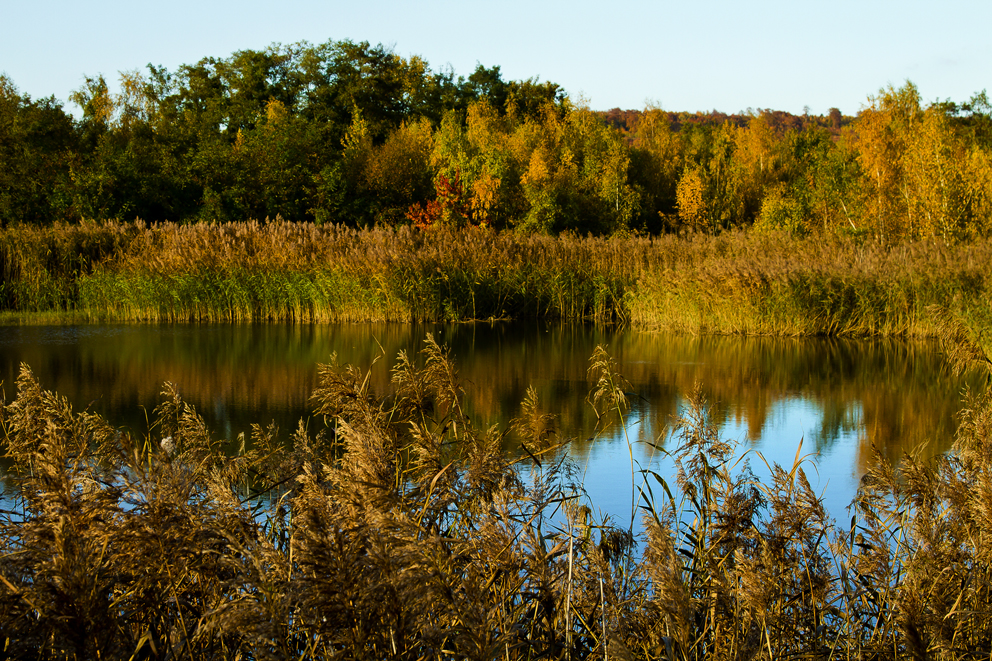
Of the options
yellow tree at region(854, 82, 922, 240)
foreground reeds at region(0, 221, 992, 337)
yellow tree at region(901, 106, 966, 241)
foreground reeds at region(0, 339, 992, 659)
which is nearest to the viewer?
foreground reeds at region(0, 339, 992, 659)

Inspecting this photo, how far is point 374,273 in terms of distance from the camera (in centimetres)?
1611

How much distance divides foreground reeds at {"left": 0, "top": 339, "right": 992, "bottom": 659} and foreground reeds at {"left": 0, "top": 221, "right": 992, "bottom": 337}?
38.4 ft

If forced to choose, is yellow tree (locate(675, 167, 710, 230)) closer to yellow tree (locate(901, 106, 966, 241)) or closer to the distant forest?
the distant forest

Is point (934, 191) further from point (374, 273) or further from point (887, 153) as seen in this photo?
point (374, 273)

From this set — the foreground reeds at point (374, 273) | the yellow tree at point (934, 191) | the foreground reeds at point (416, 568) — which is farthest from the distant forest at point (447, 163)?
the foreground reeds at point (416, 568)

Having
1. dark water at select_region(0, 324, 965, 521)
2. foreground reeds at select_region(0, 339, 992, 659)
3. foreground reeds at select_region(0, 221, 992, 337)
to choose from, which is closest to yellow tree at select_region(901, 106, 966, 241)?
foreground reeds at select_region(0, 221, 992, 337)

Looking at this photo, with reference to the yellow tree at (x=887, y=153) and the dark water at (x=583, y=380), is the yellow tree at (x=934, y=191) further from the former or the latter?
the dark water at (x=583, y=380)

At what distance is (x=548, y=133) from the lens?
37.6 meters

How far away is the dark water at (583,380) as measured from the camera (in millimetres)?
6672

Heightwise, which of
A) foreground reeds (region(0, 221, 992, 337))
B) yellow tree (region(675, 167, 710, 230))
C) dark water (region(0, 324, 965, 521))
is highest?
→ yellow tree (region(675, 167, 710, 230))

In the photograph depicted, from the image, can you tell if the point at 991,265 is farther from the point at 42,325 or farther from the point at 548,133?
the point at 548,133

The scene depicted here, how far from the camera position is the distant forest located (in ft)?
84.4

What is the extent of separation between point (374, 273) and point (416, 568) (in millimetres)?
14355

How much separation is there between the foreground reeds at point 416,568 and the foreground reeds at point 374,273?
1171 cm
